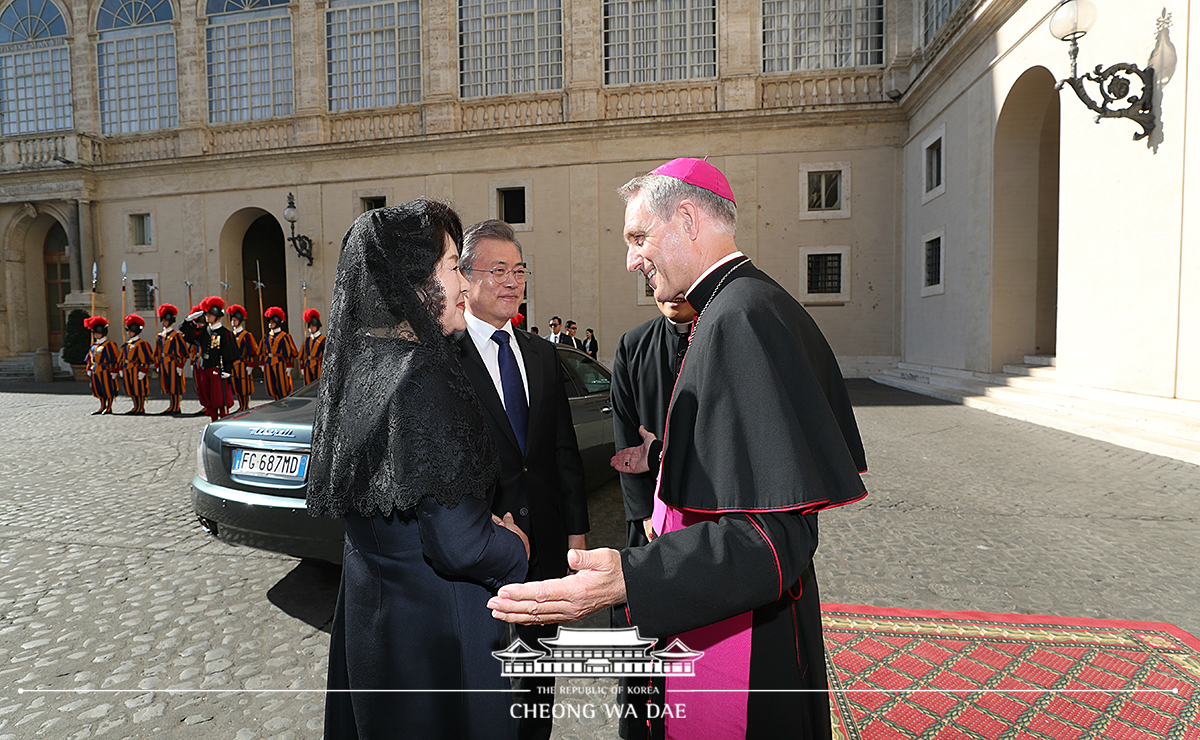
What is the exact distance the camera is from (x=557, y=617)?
108cm

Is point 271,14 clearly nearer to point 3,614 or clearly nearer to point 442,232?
point 3,614

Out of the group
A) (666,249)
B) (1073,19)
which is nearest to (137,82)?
(1073,19)

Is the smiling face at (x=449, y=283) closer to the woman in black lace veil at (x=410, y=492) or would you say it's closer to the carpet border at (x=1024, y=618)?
the woman in black lace veil at (x=410, y=492)

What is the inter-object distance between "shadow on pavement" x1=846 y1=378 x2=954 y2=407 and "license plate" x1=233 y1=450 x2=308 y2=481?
9378 mm

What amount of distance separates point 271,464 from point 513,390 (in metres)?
1.61

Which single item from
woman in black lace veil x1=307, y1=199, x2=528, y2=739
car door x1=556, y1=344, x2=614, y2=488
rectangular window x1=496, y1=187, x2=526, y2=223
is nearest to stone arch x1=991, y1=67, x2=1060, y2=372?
car door x1=556, y1=344, x2=614, y2=488

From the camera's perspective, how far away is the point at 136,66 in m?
21.6

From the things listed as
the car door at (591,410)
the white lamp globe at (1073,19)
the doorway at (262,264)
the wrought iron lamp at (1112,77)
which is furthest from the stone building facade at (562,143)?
the car door at (591,410)

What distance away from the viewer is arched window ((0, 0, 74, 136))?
22156 millimetres

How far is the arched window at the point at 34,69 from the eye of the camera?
22156mm

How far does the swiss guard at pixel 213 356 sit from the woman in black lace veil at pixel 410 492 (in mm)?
10911

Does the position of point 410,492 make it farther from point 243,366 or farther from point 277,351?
point 277,351

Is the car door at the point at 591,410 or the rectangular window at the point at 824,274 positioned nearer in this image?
the car door at the point at 591,410

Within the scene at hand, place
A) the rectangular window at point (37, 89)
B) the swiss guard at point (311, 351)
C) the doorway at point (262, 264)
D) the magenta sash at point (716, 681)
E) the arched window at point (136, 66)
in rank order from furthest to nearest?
the doorway at point (262, 264) → the rectangular window at point (37, 89) → the arched window at point (136, 66) → the swiss guard at point (311, 351) → the magenta sash at point (716, 681)
